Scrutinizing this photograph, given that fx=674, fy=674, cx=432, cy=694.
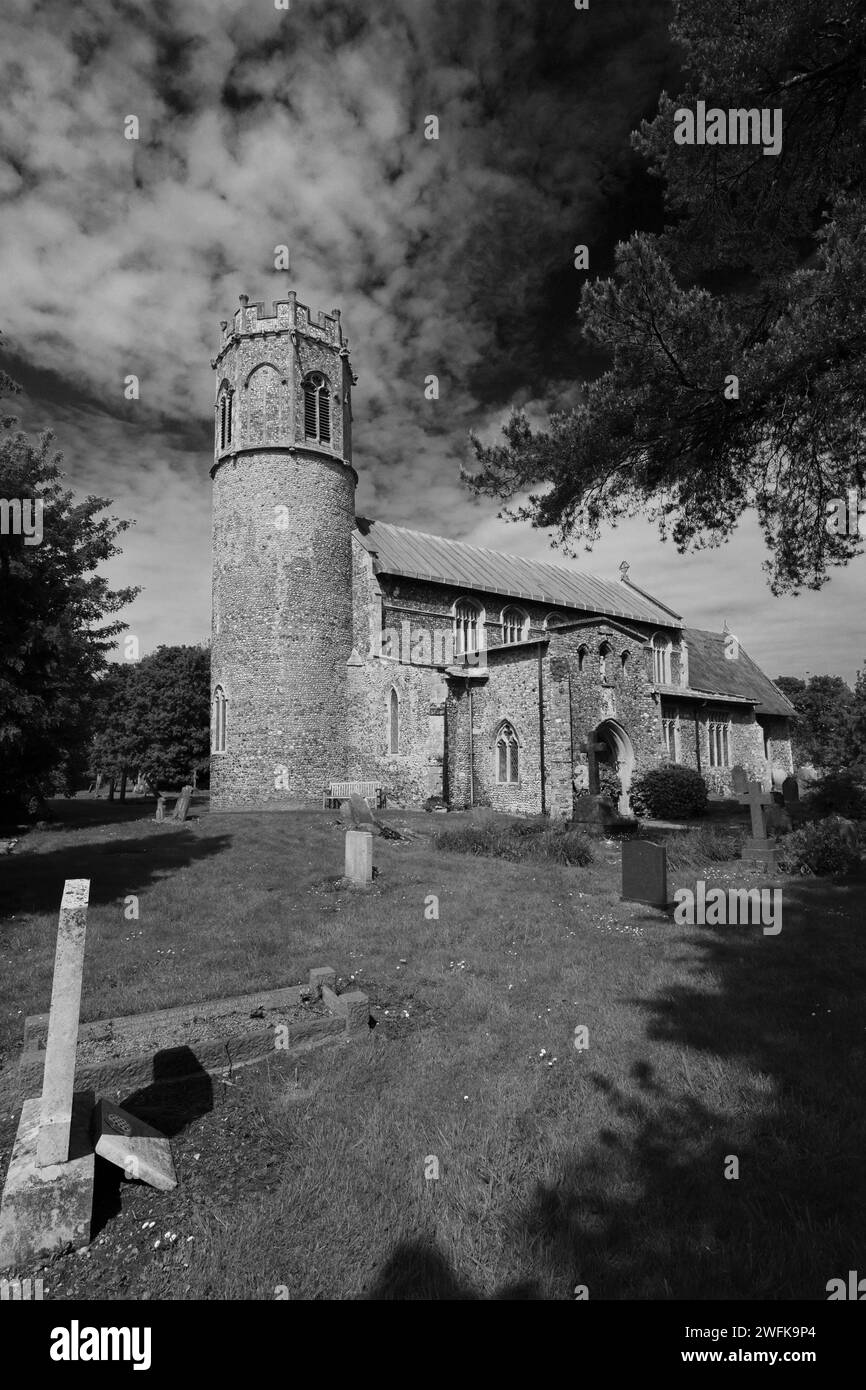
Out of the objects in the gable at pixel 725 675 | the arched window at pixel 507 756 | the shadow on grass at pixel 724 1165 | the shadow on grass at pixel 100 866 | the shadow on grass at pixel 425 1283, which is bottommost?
the shadow on grass at pixel 425 1283

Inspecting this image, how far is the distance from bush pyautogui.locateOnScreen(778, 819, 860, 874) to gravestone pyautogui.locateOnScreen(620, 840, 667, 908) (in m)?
3.64

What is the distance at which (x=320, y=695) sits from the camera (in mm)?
23484

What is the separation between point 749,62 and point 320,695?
18.8 metres

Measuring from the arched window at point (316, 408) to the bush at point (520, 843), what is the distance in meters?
15.8

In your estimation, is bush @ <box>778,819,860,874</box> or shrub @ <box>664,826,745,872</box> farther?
shrub @ <box>664,826,745,872</box>

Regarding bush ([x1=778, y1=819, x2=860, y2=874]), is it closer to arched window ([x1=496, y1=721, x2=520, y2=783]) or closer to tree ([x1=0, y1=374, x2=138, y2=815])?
arched window ([x1=496, y1=721, x2=520, y2=783])

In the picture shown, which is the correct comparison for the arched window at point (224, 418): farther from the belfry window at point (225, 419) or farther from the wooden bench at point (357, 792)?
the wooden bench at point (357, 792)

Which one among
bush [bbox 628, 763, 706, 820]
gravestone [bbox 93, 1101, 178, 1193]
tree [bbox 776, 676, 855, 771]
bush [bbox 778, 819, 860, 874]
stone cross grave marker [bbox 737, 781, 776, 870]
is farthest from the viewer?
tree [bbox 776, 676, 855, 771]

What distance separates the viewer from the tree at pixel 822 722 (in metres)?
43.7

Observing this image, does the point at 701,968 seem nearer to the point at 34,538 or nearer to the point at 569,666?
the point at 34,538

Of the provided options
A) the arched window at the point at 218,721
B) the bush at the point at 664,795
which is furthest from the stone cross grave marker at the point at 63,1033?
the bush at the point at 664,795

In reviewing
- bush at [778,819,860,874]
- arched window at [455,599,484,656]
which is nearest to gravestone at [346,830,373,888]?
bush at [778,819,860,874]

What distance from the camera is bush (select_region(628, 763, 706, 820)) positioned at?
2281 cm

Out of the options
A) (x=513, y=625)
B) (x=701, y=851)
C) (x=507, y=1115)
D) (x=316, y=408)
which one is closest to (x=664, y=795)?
(x=701, y=851)
